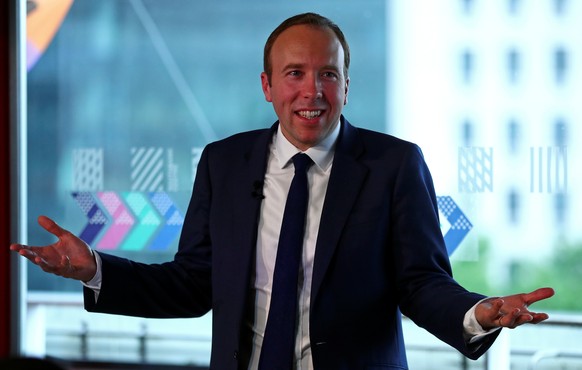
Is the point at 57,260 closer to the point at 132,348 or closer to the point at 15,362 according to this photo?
the point at 15,362

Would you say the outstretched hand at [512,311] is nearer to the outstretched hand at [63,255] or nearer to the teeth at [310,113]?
the teeth at [310,113]

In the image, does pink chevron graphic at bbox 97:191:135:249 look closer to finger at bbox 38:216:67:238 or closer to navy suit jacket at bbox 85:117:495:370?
navy suit jacket at bbox 85:117:495:370

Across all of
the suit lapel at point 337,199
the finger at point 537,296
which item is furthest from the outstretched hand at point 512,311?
the suit lapel at point 337,199

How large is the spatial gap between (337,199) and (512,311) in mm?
567

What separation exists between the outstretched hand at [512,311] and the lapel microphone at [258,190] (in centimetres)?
67

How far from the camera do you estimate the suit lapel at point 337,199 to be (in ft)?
7.29

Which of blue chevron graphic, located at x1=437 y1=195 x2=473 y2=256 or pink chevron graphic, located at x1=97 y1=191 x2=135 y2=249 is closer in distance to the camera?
blue chevron graphic, located at x1=437 y1=195 x2=473 y2=256

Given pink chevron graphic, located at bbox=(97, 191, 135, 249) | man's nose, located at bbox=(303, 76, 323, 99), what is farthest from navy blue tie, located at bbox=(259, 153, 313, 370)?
pink chevron graphic, located at bbox=(97, 191, 135, 249)

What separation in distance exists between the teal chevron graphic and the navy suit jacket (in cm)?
194

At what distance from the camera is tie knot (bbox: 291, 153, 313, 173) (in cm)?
235

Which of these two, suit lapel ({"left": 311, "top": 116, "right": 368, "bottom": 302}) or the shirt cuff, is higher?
suit lapel ({"left": 311, "top": 116, "right": 368, "bottom": 302})

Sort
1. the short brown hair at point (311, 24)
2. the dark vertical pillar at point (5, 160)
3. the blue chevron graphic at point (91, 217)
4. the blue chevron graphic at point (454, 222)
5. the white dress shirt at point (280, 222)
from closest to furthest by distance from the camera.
Result: the white dress shirt at point (280, 222) < the short brown hair at point (311, 24) < the blue chevron graphic at point (454, 222) < the blue chevron graphic at point (91, 217) < the dark vertical pillar at point (5, 160)

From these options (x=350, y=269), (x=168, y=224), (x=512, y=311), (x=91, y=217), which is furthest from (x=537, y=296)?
(x=91, y=217)

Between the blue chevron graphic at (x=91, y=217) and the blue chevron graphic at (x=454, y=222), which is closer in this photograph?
the blue chevron graphic at (x=454, y=222)
